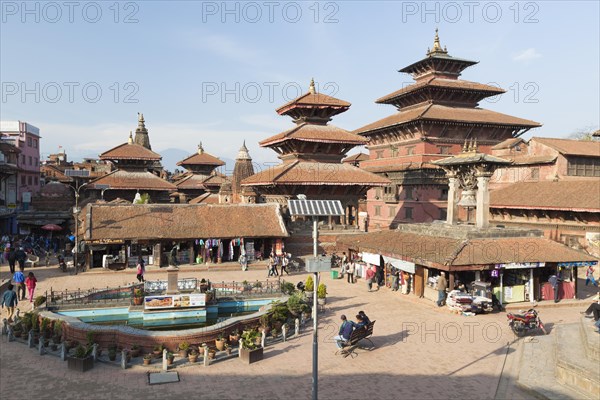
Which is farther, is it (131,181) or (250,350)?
(131,181)

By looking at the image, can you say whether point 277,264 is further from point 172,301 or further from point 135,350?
point 135,350

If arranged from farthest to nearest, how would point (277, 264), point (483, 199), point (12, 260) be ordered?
point (277, 264)
point (12, 260)
point (483, 199)

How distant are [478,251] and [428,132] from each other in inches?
967

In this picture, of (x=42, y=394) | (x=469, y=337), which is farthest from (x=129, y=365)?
(x=469, y=337)

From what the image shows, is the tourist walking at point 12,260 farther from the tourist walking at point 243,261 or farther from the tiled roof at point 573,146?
the tiled roof at point 573,146

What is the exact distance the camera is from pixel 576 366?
12883 mm

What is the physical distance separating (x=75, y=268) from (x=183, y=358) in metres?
17.3

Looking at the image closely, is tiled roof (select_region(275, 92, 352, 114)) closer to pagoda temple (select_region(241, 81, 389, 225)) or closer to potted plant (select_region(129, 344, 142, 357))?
pagoda temple (select_region(241, 81, 389, 225))

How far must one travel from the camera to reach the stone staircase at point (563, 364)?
12.3 meters

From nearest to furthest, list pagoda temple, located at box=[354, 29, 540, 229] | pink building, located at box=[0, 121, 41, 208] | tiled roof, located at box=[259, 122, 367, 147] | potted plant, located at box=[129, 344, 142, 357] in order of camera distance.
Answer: potted plant, located at box=[129, 344, 142, 357], tiled roof, located at box=[259, 122, 367, 147], pagoda temple, located at box=[354, 29, 540, 229], pink building, located at box=[0, 121, 41, 208]

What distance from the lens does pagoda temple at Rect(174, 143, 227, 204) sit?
6575 centimetres

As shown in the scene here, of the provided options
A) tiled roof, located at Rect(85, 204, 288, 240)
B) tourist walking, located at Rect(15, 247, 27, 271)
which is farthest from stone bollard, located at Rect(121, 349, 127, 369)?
tourist walking, located at Rect(15, 247, 27, 271)

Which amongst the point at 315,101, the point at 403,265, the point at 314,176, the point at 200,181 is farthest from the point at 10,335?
the point at 200,181

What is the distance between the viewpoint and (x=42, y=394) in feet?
40.5
